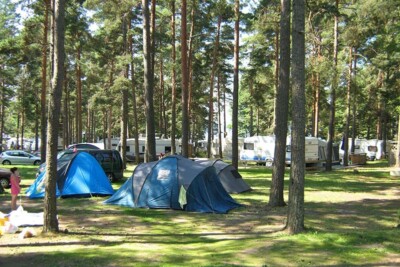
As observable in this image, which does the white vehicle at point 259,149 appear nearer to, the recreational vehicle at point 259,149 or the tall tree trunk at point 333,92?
the recreational vehicle at point 259,149

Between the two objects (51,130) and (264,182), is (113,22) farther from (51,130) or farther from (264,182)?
(51,130)

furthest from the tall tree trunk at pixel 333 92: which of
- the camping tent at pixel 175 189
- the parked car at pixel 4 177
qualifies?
the parked car at pixel 4 177

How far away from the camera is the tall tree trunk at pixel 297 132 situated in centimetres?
833

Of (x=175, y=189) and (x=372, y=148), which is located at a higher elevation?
(x=372, y=148)

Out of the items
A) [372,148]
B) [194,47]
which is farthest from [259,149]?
[372,148]

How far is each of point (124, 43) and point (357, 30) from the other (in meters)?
14.1

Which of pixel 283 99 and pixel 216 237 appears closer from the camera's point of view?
pixel 216 237

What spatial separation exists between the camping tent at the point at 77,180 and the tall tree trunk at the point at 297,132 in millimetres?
8401

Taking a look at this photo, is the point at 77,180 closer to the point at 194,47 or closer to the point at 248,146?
the point at 194,47

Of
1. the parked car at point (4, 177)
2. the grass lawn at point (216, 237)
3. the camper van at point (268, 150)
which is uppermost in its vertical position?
the camper van at point (268, 150)

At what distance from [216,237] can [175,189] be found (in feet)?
12.2

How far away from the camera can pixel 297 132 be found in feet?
27.6

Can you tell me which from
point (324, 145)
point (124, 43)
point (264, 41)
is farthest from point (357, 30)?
point (124, 43)

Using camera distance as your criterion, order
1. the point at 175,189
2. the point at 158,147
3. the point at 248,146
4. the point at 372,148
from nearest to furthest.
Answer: the point at 175,189
the point at 248,146
the point at 158,147
the point at 372,148
